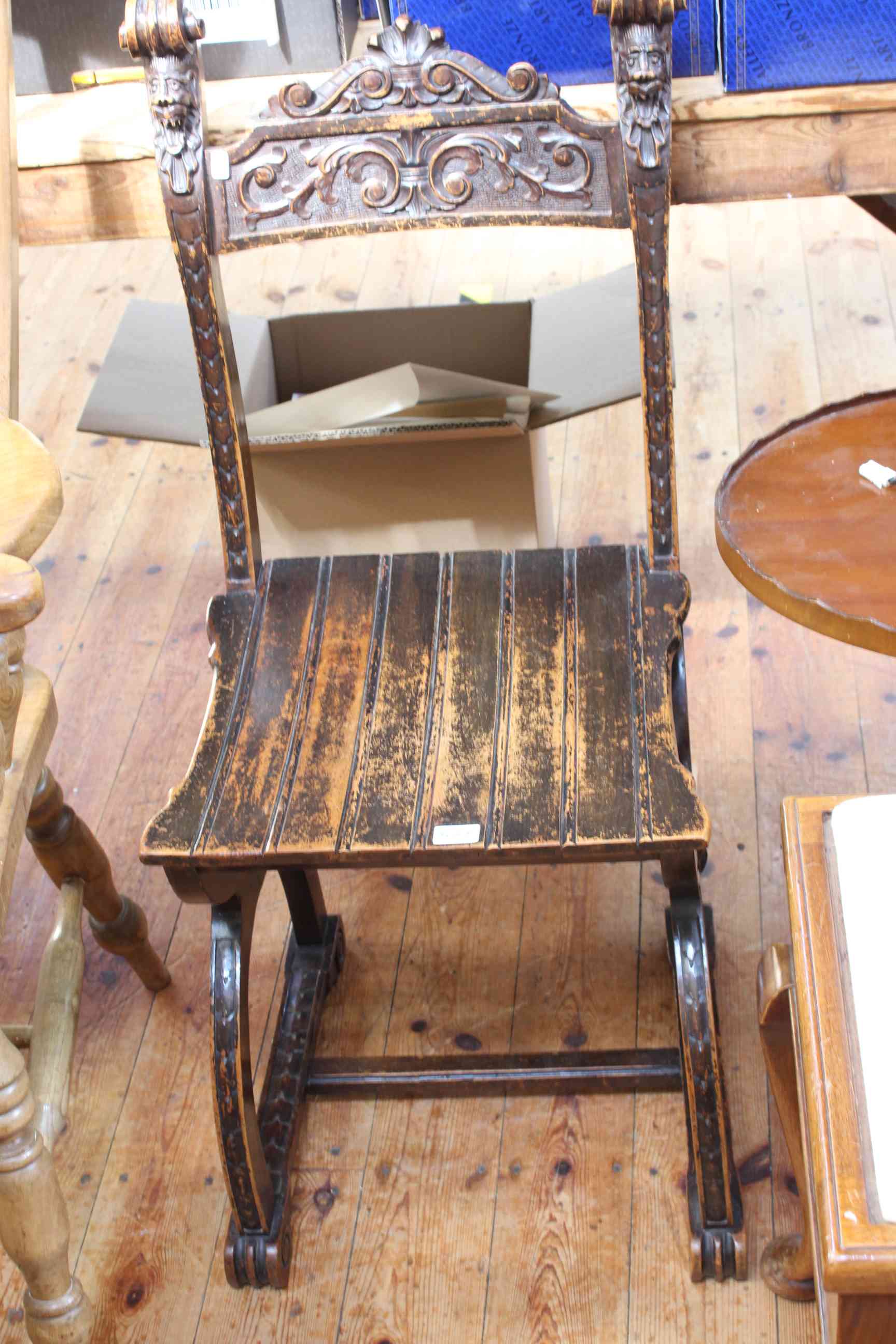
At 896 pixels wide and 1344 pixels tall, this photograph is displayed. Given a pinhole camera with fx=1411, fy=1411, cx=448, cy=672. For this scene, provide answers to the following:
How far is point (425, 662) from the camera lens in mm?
1404

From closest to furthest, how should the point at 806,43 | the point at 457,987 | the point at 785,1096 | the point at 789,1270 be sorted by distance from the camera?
the point at 785,1096 < the point at 789,1270 < the point at 806,43 < the point at 457,987

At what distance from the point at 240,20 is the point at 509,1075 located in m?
1.22

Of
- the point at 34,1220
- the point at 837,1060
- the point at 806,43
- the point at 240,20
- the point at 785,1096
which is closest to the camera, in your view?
the point at 837,1060

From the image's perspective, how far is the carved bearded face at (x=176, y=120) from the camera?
1341 mm

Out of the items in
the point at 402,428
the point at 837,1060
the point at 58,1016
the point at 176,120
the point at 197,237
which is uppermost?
the point at 176,120

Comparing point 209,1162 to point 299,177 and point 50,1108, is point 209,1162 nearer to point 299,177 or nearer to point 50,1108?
point 50,1108

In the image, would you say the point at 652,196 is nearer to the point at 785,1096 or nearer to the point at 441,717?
the point at 441,717

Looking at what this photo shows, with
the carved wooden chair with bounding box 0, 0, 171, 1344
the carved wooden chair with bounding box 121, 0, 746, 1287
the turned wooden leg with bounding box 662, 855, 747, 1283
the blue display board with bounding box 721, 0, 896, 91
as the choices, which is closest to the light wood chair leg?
the carved wooden chair with bounding box 0, 0, 171, 1344

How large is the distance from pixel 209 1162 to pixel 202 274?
3.11 ft

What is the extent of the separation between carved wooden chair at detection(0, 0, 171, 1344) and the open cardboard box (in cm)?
45

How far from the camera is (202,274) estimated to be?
1.42 metres

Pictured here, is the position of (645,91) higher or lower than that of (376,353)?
higher

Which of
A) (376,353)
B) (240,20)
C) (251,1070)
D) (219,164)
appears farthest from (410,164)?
(251,1070)

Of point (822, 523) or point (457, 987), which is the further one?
point (457, 987)
